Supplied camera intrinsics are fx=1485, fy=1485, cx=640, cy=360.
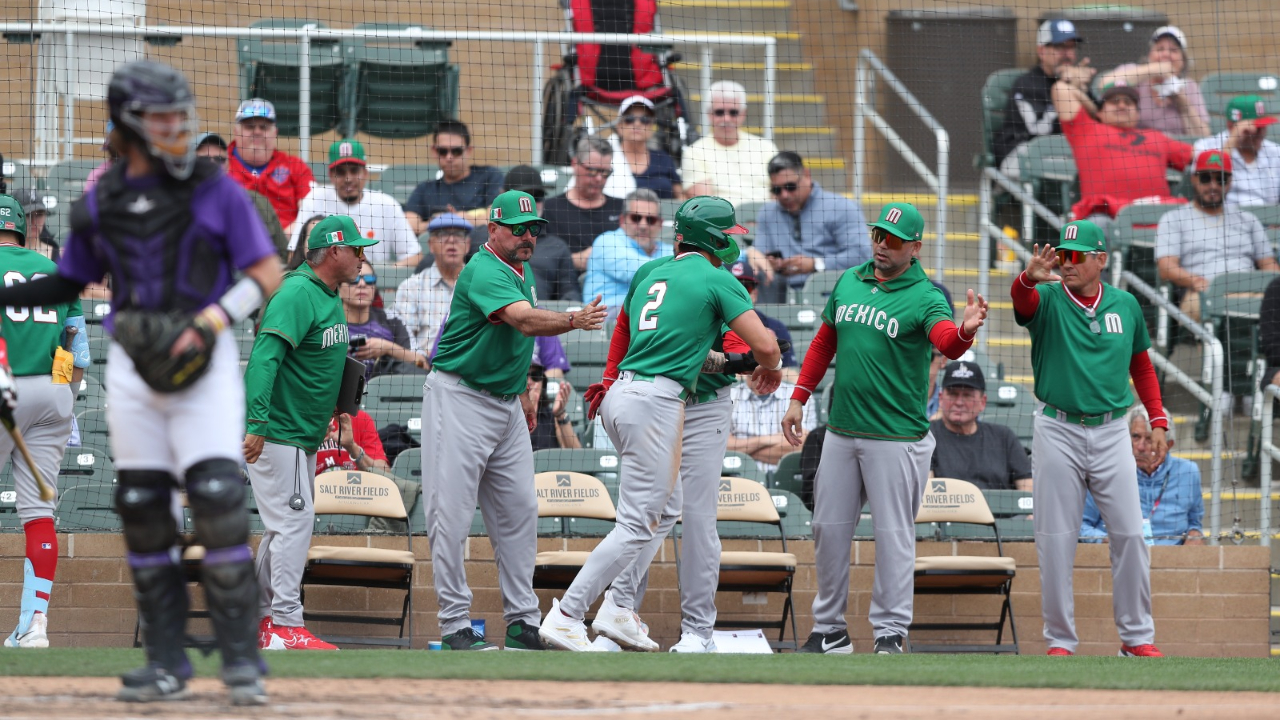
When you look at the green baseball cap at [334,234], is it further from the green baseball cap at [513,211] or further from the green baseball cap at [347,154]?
the green baseball cap at [347,154]

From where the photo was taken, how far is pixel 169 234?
399 cm

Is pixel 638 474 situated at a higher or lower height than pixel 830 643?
higher

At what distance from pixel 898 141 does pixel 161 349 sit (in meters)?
8.56

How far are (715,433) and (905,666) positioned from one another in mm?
1525

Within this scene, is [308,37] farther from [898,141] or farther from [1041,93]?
[1041,93]

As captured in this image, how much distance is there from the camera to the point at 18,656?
514 cm

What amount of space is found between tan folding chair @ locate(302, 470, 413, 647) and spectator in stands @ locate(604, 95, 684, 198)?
351 cm

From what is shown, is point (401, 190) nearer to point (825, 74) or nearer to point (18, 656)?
point (825, 74)

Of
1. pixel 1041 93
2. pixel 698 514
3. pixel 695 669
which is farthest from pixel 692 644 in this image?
pixel 1041 93

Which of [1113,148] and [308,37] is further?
[1113,148]

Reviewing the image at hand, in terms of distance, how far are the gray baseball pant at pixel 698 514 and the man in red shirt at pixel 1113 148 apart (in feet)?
16.7

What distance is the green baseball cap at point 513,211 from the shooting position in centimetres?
654

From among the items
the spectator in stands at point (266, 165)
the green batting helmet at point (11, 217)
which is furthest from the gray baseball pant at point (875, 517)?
the spectator in stands at point (266, 165)

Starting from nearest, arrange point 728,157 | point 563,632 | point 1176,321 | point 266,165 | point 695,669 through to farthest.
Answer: point 695,669
point 563,632
point 1176,321
point 266,165
point 728,157
